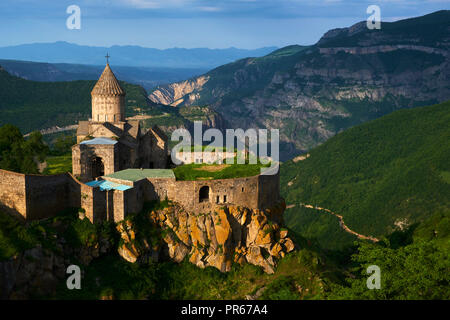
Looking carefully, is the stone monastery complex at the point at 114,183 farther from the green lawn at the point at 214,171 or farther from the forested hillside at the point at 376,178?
the forested hillside at the point at 376,178

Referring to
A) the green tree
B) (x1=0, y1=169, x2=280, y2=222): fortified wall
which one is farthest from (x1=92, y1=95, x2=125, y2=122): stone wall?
the green tree

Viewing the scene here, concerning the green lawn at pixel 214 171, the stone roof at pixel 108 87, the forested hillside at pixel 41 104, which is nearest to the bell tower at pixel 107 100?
the stone roof at pixel 108 87

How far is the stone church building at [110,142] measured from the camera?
5025 cm

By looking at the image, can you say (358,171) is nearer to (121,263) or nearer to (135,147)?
(135,147)

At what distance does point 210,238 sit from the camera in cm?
4897

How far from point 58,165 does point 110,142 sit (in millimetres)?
9464

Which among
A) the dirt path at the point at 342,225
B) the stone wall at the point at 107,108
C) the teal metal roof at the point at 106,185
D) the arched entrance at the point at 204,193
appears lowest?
the dirt path at the point at 342,225

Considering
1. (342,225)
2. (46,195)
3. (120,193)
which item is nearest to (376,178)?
(342,225)

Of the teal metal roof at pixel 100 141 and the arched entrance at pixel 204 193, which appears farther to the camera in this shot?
the teal metal roof at pixel 100 141

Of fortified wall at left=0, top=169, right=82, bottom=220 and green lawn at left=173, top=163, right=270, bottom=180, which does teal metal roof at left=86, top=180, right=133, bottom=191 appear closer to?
fortified wall at left=0, top=169, right=82, bottom=220

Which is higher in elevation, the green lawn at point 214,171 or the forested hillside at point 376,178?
the green lawn at point 214,171

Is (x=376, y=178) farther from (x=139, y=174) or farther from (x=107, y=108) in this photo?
(x=139, y=174)

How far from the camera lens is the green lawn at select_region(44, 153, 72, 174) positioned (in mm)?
54106

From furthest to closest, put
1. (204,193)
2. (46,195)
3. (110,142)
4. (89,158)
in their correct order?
(110,142) < (204,193) < (89,158) < (46,195)
